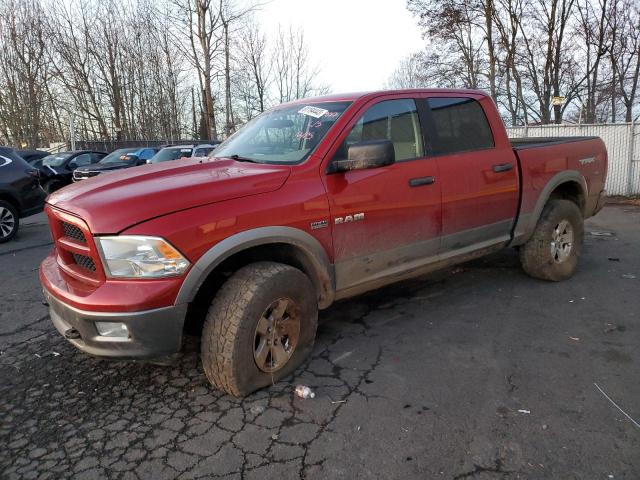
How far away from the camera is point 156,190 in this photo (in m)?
2.72

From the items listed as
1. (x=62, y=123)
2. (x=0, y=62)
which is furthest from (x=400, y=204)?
(x=62, y=123)

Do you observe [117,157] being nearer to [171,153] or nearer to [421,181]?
[171,153]

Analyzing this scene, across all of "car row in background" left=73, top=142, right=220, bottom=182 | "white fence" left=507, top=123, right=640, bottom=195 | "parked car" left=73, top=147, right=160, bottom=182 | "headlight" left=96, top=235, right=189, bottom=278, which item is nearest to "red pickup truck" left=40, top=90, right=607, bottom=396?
"headlight" left=96, top=235, right=189, bottom=278

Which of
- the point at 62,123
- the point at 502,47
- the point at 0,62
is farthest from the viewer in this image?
the point at 62,123

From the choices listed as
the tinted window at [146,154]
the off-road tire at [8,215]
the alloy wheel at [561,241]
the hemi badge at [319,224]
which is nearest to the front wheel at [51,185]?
the tinted window at [146,154]

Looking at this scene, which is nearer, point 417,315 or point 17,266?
point 417,315

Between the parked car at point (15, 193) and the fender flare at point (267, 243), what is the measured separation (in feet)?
24.0

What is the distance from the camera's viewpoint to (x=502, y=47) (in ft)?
82.8

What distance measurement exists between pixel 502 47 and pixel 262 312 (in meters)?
26.9

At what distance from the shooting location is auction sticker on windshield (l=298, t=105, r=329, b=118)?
3582 millimetres

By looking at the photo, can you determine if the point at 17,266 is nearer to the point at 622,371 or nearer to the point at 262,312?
the point at 262,312

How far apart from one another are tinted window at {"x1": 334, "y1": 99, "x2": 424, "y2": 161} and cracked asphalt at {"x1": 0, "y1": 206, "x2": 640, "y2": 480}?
150 centimetres

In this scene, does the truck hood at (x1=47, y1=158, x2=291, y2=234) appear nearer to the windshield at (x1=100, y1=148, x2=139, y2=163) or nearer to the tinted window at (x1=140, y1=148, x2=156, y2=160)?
the windshield at (x1=100, y1=148, x2=139, y2=163)

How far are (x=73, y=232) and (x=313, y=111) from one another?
1915 mm
